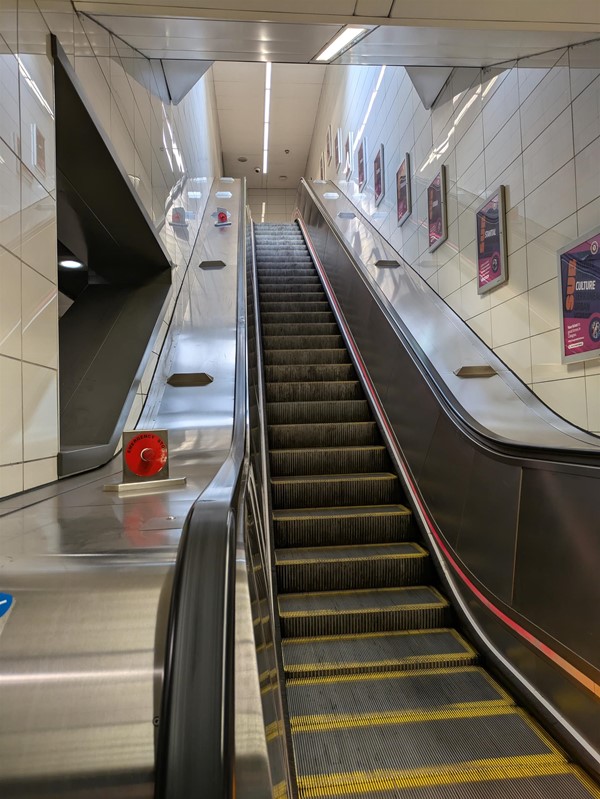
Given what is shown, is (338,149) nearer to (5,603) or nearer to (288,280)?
(288,280)

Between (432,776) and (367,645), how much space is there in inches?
31.0

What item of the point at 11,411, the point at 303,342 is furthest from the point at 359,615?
the point at 303,342

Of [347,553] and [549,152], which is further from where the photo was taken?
[549,152]

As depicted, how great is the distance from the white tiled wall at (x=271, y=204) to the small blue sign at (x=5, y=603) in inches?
732

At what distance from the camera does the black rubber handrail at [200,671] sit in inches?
26.5

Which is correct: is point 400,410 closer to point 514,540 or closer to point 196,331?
point 514,540

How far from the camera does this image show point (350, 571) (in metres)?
2.95

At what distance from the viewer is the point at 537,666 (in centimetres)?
204

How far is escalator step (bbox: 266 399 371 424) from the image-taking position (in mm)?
4352

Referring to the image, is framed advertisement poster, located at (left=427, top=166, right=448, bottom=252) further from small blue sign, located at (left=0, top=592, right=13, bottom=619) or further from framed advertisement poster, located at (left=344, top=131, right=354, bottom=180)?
small blue sign, located at (left=0, top=592, right=13, bottom=619)

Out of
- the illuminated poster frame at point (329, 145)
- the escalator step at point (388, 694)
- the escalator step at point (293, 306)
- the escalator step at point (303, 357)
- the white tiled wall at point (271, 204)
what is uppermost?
the white tiled wall at point (271, 204)

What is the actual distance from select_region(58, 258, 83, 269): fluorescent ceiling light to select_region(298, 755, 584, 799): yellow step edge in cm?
437

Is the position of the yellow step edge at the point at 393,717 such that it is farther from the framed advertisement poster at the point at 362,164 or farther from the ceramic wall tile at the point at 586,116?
the framed advertisement poster at the point at 362,164

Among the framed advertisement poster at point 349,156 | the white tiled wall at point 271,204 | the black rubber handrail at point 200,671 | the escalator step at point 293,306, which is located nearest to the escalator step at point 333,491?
the black rubber handrail at point 200,671
